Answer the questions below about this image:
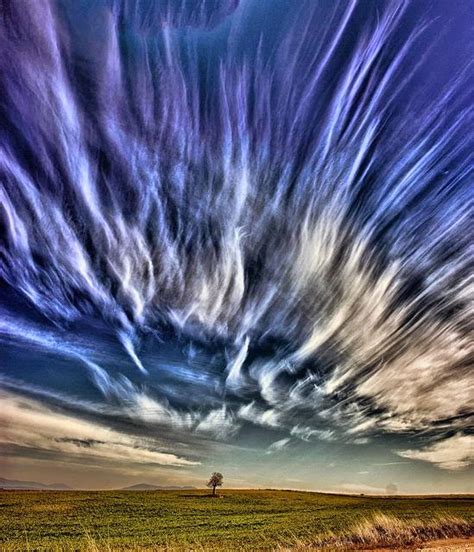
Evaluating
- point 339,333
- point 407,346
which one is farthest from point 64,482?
point 407,346

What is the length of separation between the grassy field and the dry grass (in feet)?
0.06

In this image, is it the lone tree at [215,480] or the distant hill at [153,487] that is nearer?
the distant hill at [153,487]

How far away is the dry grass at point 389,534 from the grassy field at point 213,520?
0.02 metres

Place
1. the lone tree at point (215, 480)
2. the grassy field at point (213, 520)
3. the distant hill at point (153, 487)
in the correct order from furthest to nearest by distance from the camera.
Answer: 1. the lone tree at point (215, 480)
2. the distant hill at point (153, 487)
3. the grassy field at point (213, 520)

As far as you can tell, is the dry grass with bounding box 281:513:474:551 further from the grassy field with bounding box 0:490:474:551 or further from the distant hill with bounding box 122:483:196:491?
the distant hill with bounding box 122:483:196:491

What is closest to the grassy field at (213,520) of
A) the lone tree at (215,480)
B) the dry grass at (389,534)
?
the dry grass at (389,534)

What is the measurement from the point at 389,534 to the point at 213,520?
132 inches

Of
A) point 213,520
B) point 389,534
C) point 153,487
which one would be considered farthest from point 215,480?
point 389,534

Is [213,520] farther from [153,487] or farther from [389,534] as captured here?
[389,534]

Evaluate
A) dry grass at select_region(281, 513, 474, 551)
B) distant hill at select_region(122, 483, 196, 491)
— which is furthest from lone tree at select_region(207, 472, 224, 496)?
dry grass at select_region(281, 513, 474, 551)

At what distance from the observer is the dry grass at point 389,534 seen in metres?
7.34

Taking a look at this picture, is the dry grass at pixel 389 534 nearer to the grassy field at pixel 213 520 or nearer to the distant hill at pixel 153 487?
the grassy field at pixel 213 520

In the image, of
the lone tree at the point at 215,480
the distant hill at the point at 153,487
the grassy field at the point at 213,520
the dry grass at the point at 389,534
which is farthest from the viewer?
the dry grass at the point at 389,534

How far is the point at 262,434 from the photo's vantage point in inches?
282
